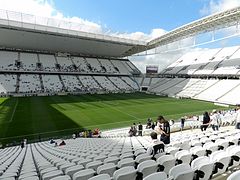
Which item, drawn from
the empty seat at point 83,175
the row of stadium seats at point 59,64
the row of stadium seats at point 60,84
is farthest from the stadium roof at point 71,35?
the empty seat at point 83,175

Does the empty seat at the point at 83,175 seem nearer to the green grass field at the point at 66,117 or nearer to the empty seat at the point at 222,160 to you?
the empty seat at the point at 222,160

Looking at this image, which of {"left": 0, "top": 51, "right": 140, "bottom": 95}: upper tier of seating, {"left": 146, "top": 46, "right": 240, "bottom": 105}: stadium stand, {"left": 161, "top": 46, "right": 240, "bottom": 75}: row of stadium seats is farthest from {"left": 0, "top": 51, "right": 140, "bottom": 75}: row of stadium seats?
{"left": 161, "top": 46, "right": 240, "bottom": 75}: row of stadium seats

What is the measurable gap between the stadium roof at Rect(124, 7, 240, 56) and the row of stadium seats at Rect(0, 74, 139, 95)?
16.8m

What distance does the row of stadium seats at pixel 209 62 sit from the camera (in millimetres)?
60016

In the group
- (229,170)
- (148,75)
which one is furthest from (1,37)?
(229,170)

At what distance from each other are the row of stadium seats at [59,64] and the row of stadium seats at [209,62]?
49.1 ft

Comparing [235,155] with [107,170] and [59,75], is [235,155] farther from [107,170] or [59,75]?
[59,75]

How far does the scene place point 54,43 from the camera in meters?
65.9

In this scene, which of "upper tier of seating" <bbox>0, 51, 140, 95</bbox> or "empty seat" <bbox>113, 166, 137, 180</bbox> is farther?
"upper tier of seating" <bbox>0, 51, 140, 95</bbox>

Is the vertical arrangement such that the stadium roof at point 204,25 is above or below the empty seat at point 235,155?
above

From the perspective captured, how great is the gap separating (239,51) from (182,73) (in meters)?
15.5

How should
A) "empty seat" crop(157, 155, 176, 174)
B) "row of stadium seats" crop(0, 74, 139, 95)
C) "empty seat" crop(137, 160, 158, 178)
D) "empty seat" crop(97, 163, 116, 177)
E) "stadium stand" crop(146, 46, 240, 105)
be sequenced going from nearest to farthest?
"empty seat" crop(137, 160, 158, 178) → "empty seat" crop(97, 163, 116, 177) → "empty seat" crop(157, 155, 176, 174) → "stadium stand" crop(146, 46, 240, 105) → "row of stadium seats" crop(0, 74, 139, 95)

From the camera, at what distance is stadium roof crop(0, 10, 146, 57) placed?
53125mm

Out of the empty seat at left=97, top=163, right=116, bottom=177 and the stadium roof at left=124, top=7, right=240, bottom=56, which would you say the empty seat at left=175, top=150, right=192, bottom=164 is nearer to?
the empty seat at left=97, top=163, right=116, bottom=177
